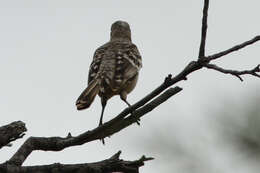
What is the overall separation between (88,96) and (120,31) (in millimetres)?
4161

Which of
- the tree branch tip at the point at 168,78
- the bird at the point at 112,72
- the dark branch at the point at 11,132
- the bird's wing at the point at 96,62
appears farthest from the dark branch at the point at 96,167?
the bird's wing at the point at 96,62

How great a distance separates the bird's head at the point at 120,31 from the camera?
953 cm

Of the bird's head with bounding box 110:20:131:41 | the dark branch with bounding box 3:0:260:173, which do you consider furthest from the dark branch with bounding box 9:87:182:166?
the bird's head with bounding box 110:20:131:41

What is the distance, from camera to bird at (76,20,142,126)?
6500 mm

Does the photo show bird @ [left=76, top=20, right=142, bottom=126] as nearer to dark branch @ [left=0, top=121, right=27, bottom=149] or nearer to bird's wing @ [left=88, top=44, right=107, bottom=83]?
bird's wing @ [left=88, top=44, right=107, bottom=83]

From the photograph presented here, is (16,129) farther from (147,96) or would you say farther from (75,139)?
(147,96)

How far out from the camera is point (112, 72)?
22.2 ft

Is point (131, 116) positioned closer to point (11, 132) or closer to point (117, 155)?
point (117, 155)

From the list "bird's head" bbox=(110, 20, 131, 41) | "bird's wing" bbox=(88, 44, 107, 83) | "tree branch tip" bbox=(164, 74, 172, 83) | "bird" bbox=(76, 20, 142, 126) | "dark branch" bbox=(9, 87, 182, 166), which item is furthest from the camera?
"bird's head" bbox=(110, 20, 131, 41)

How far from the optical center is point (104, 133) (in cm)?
291

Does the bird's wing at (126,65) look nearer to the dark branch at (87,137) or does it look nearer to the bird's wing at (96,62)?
the bird's wing at (96,62)

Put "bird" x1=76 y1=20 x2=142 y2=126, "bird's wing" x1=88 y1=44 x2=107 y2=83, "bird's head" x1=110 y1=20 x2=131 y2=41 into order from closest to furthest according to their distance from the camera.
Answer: "bird" x1=76 y1=20 x2=142 y2=126 < "bird's wing" x1=88 y1=44 x2=107 y2=83 < "bird's head" x1=110 y1=20 x2=131 y2=41

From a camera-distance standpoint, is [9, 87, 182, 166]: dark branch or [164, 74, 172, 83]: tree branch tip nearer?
[164, 74, 172, 83]: tree branch tip

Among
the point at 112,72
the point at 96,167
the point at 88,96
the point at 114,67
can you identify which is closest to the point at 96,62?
the point at 114,67
